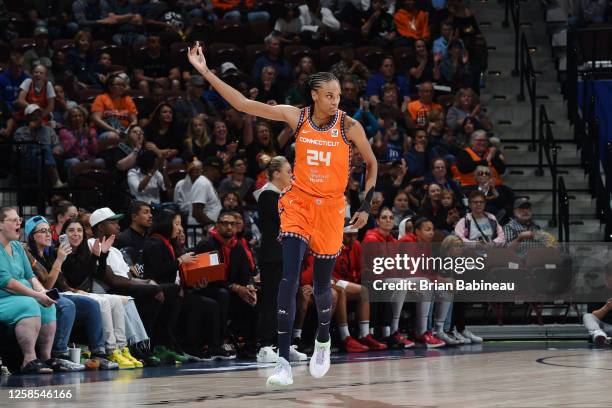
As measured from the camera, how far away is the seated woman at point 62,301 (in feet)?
32.7

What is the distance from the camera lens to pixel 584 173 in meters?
17.0

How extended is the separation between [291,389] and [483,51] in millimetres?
11794

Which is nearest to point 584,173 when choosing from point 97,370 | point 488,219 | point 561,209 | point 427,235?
point 561,209

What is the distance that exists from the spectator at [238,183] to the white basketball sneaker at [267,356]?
3.46 metres

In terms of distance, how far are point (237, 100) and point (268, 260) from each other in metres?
3.56

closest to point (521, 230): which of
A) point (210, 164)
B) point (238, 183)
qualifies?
point (238, 183)

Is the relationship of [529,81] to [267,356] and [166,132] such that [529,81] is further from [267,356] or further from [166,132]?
[267,356]

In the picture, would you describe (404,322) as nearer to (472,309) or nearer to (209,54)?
(472,309)

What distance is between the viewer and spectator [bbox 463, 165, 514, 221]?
49.4ft

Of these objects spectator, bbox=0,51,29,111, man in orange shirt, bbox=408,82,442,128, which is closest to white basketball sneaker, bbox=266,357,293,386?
spectator, bbox=0,51,29,111

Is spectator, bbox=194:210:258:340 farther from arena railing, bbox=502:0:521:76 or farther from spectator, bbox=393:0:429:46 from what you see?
arena railing, bbox=502:0:521:76

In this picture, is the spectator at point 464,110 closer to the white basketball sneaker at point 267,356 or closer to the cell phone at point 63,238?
the white basketball sneaker at point 267,356

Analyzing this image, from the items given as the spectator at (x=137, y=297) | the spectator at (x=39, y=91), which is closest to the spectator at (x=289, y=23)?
the spectator at (x=39, y=91)

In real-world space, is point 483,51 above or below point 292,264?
above
